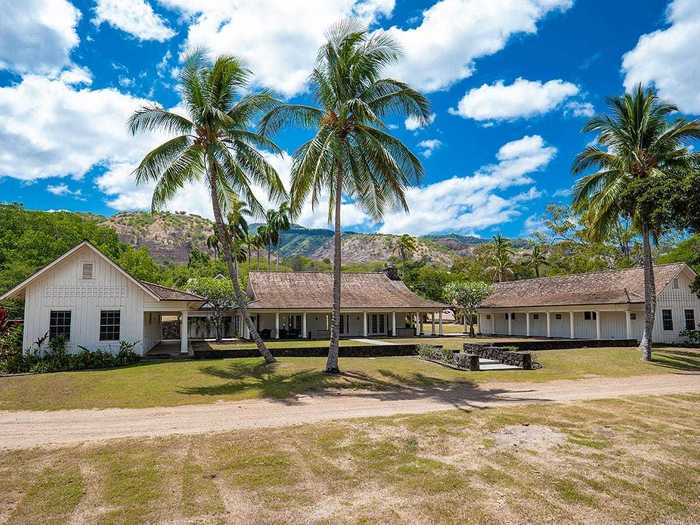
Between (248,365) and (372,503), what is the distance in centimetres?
1375

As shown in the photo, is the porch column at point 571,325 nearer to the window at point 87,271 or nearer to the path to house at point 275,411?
the path to house at point 275,411

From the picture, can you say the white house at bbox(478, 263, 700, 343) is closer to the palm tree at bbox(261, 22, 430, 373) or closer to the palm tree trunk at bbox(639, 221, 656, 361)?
the palm tree trunk at bbox(639, 221, 656, 361)

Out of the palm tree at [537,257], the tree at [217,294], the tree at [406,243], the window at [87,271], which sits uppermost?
the tree at [406,243]

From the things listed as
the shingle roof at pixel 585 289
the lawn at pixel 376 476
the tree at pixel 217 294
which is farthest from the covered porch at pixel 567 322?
the tree at pixel 217 294

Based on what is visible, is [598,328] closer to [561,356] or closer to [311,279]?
[561,356]

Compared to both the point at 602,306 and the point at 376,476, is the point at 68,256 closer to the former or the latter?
the point at 376,476

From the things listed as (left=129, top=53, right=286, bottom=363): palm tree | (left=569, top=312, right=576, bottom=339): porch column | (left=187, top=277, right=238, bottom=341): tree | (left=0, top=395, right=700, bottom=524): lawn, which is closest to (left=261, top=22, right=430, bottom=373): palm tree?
(left=129, top=53, right=286, bottom=363): palm tree

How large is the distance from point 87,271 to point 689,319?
3627cm

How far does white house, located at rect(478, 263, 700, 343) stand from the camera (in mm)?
29828

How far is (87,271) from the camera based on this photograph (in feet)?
67.1

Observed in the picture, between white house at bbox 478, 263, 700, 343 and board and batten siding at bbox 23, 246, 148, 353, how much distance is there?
28.3 metres

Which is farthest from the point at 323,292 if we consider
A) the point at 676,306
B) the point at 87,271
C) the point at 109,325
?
the point at 676,306

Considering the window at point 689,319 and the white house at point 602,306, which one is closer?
the white house at point 602,306

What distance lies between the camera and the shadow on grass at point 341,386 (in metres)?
13.7
